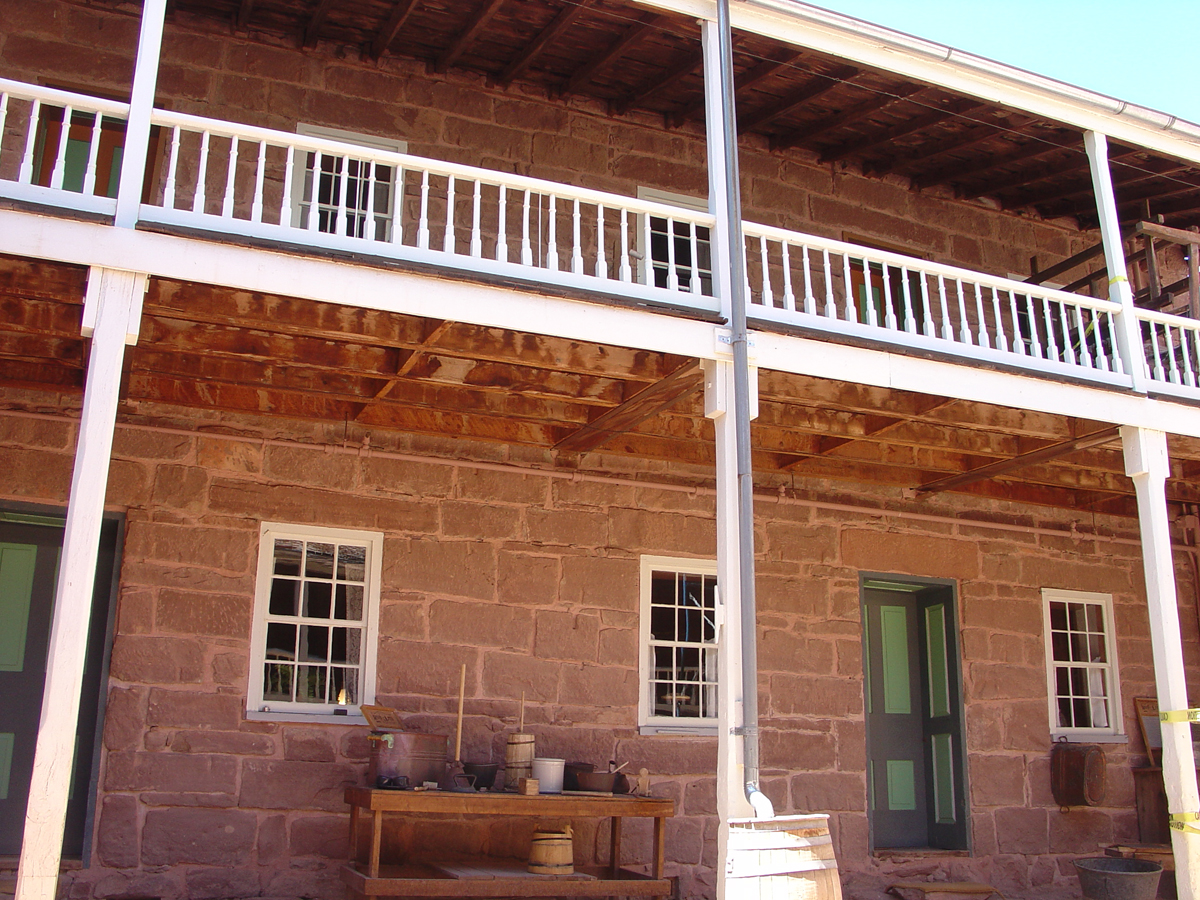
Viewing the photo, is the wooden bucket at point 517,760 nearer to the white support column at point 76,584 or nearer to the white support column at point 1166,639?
the white support column at point 76,584

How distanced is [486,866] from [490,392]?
3.17 m

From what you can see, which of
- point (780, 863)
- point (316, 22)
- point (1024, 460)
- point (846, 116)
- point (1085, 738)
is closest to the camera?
point (780, 863)

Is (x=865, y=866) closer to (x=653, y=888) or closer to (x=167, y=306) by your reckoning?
(x=653, y=888)

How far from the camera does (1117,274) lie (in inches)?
323

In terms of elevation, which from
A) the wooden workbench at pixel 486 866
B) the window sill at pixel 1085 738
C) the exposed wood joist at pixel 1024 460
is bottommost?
the wooden workbench at pixel 486 866

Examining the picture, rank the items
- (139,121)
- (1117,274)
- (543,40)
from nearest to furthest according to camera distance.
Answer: (139,121)
(1117,274)
(543,40)

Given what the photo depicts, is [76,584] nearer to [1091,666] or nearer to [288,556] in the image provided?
[288,556]

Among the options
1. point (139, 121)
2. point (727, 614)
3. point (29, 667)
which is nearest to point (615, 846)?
point (727, 614)

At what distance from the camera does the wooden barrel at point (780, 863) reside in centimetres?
470

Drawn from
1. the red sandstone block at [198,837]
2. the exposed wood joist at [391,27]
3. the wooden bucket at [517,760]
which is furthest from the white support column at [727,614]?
the exposed wood joist at [391,27]

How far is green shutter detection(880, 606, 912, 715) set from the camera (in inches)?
391

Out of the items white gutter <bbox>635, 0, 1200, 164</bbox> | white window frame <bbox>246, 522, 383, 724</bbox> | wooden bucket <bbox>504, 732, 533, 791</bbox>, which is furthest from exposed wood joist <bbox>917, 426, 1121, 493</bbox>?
white window frame <bbox>246, 522, 383, 724</bbox>

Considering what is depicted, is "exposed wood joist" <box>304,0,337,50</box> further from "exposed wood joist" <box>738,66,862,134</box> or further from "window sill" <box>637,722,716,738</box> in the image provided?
"window sill" <box>637,722,716,738</box>

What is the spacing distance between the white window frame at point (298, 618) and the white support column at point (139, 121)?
2739 mm
